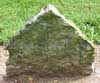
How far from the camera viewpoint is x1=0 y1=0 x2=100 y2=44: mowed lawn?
6.79 meters

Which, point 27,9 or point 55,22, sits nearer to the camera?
point 55,22

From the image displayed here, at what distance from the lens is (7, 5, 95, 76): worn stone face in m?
4.87

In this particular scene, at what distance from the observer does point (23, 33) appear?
4.91 m

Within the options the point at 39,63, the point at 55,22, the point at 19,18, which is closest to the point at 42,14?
the point at 55,22

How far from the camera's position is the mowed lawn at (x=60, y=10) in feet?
22.3

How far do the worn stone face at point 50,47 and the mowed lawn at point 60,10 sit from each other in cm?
140

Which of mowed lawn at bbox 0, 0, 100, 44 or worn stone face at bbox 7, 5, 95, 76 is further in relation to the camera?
mowed lawn at bbox 0, 0, 100, 44

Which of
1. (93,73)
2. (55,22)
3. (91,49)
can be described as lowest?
(93,73)

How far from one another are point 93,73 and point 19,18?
271 cm

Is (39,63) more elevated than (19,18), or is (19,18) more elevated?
(19,18)

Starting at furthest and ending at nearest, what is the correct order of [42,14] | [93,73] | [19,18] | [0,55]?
1. [19,18]
2. [0,55]
3. [93,73]
4. [42,14]

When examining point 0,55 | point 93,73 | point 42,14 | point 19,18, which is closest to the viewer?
point 42,14

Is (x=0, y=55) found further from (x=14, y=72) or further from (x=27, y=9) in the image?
(x=27, y=9)

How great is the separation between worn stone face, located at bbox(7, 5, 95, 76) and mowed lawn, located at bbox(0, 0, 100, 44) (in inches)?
55.2
